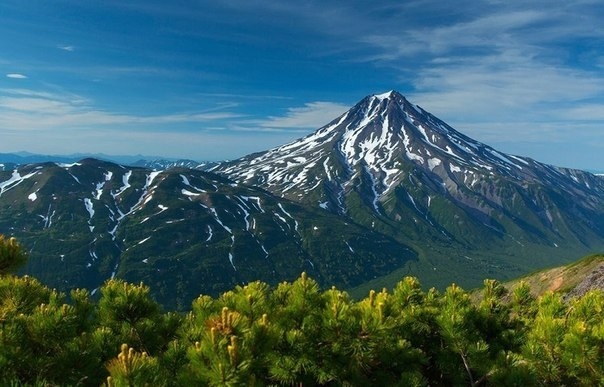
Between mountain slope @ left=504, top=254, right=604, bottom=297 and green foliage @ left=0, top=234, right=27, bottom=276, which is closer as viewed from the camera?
Answer: green foliage @ left=0, top=234, right=27, bottom=276

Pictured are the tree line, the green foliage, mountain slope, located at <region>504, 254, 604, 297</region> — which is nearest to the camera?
the tree line

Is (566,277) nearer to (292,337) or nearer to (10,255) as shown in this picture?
(292,337)

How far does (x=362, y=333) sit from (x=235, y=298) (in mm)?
3121

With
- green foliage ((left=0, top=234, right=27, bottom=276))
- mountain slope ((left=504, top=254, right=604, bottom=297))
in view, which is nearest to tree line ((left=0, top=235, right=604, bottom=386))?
green foliage ((left=0, top=234, right=27, bottom=276))

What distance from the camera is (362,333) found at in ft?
31.7

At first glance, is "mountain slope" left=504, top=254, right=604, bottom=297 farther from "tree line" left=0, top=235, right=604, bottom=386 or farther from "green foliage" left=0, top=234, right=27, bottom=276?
"green foliage" left=0, top=234, right=27, bottom=276

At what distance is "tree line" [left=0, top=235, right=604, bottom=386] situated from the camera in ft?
25.0

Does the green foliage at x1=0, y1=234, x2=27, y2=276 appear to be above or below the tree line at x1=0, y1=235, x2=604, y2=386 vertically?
above

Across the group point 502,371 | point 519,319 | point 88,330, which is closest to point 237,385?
point 88,330

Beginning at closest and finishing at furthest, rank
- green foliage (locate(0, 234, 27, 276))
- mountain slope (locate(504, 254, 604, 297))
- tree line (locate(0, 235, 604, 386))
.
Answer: tree line (locate(0, 235, 604, 386)), green foliage (locate(0, 234, 27, 276)), mountain slope (locate(504, 254, 604, 297))

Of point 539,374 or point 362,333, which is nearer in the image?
point 362,333

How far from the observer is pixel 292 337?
9.39 metres

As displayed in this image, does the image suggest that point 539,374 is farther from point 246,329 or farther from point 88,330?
point 88,330

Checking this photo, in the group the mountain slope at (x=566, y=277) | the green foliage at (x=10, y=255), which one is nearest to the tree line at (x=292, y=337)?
the green foliage at (x=10, y=255)
